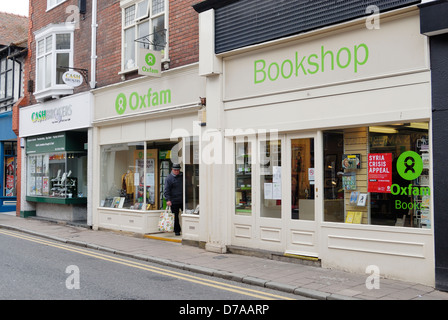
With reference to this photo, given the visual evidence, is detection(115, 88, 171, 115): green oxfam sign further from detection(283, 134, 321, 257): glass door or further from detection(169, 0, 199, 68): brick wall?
detection(283, 134, 321, 257): glass door

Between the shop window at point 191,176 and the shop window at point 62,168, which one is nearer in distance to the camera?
the shop window at point 191,176

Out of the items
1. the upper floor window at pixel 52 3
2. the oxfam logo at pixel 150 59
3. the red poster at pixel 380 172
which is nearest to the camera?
the red poster at pixel 380 172

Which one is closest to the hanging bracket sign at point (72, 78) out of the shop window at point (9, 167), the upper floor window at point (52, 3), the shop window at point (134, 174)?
the shop window at point (134, 174)

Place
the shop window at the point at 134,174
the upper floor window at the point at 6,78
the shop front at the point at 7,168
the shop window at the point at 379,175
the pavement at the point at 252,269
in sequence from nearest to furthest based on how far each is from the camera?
the pavement at the point at 252,269
the shop window at the point at 379,175
the shop window at the point at 134,174
the upper floor window at the point at 6,78
the shop front at the point at 7,168

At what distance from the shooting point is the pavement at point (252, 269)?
6922mm

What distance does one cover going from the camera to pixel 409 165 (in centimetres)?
775

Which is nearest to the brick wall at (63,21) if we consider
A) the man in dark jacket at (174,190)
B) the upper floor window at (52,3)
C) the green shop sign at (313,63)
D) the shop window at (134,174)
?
the upper floor window at (52,3)

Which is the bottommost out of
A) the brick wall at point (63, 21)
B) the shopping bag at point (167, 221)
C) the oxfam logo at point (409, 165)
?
the shopping bag at point (167, 221)

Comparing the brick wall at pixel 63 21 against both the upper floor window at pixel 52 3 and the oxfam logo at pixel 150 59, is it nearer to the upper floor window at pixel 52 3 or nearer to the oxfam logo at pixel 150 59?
the upper floor window at pixel 52 3

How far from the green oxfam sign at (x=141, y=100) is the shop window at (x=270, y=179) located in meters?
3.52

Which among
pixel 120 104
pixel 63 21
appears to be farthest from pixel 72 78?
pixel 63 21

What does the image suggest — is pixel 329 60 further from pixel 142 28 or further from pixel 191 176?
pixel 142 28

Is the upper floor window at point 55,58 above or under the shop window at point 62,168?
above
